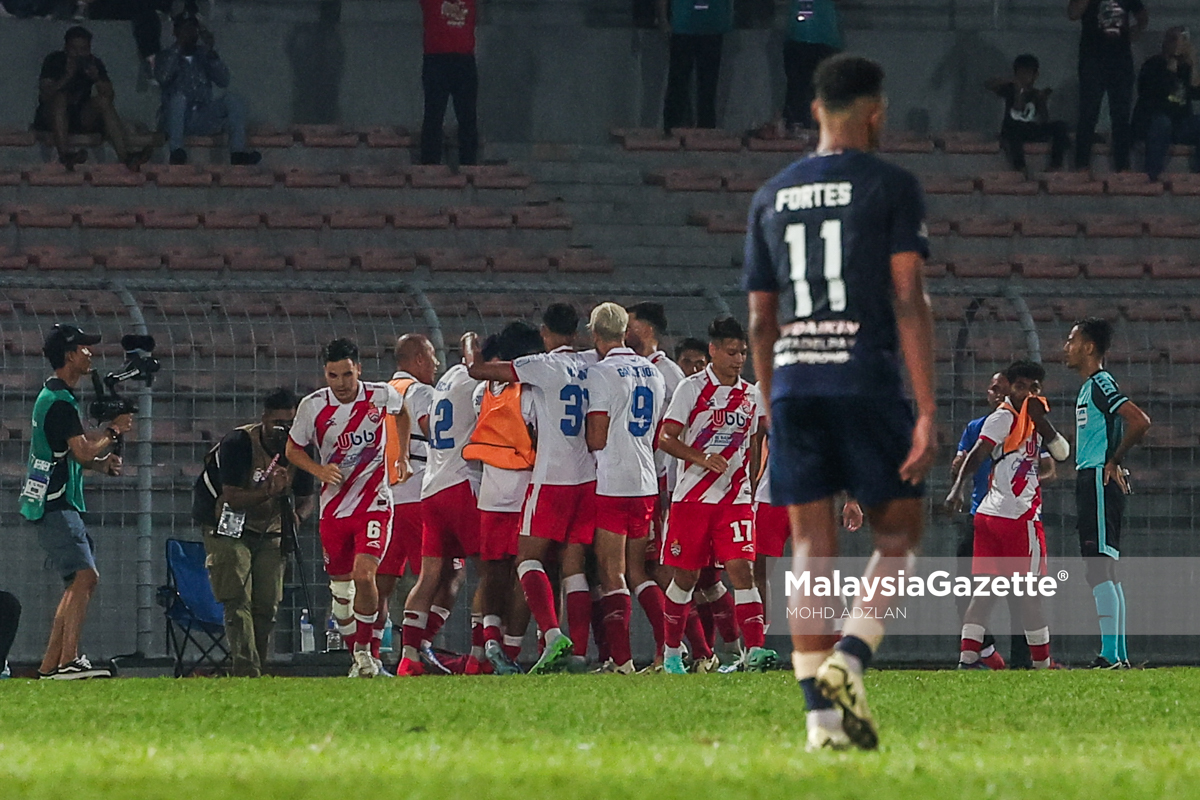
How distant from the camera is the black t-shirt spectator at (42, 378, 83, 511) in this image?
12.5 m

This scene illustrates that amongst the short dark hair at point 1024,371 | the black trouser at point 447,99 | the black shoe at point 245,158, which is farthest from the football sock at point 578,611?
the black shoe at point 245,158

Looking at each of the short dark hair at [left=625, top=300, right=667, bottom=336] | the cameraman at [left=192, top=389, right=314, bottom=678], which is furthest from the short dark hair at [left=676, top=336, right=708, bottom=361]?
the cameraman at [left=192, top=389, right=314, bottom=678]

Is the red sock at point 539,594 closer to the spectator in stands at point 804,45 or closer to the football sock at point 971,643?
the football sock at point 971,643

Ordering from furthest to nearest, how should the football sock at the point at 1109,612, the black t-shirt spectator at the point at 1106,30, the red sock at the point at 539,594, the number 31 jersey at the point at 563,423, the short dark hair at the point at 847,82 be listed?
the black t-shirt spectator at the point at 1106,30 < the football sock at the point at 1109,612 < the number 31 jersey at the point at 563,423 < the red sock at the point at 539,594 < the short dark hair at the point at 847,82

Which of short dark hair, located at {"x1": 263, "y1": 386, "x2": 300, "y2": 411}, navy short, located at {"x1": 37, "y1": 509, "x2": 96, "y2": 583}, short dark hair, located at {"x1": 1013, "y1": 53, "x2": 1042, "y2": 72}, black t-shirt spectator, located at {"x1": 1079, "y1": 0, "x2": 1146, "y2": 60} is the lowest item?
navy short, located at {"x1": 37, "y1": 509, "x2": 96, "y2": 583}

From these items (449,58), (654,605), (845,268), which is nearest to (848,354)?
(845,268)

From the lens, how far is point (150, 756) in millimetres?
5980

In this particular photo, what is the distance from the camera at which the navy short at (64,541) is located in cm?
1251

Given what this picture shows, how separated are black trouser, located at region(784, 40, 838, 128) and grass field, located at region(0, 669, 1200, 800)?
12.5 metres

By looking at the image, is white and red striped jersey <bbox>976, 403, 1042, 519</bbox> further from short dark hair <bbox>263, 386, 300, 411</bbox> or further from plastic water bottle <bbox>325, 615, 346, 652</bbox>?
short dark hair <bbox>263, 386, 300, 411</bbox>

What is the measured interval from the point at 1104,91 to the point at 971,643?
11.3 m

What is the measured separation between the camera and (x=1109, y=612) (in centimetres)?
1346

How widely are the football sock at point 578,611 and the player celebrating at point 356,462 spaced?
1266mm

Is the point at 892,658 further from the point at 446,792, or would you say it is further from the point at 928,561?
the point at 446,792
